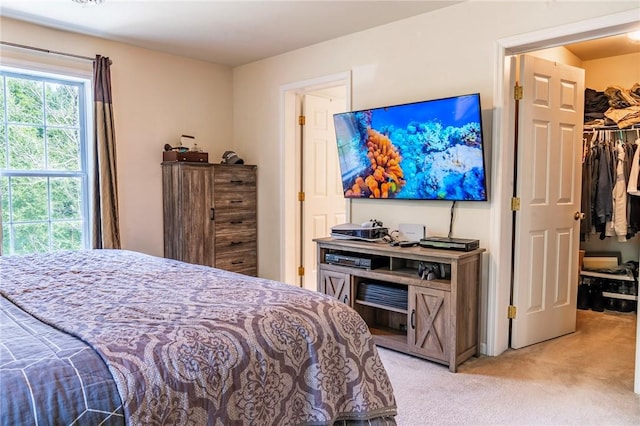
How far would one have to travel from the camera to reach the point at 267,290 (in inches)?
72.7

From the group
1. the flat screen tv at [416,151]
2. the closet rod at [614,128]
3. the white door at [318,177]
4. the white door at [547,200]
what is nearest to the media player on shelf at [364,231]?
the flat screen tv at [416,151]

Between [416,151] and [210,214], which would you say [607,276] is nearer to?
[416,151]

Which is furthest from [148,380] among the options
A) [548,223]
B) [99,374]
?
[548,223]

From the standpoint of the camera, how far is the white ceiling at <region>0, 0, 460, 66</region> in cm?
326

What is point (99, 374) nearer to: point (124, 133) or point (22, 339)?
point (22, 339)

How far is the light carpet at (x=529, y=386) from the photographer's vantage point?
2.34 m

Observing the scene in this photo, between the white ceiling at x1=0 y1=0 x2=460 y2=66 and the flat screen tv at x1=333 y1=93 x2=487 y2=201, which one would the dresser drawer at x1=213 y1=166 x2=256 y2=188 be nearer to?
the white ceiling at x1=0 y1=0 x2=460 y2=66

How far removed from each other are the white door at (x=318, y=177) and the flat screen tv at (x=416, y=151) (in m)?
0.98

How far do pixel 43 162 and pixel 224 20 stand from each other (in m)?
1.93

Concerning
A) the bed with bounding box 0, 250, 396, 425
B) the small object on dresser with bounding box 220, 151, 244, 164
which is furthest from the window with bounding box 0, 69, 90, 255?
the bed with bounding box 0, 250, 396, 425

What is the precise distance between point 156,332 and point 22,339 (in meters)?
0.36

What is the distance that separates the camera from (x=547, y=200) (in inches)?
136

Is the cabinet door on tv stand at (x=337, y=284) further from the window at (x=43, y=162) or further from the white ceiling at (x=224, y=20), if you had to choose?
the window at (x=43, y=162)

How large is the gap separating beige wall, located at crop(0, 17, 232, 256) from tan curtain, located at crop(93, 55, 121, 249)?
0.17 meters
